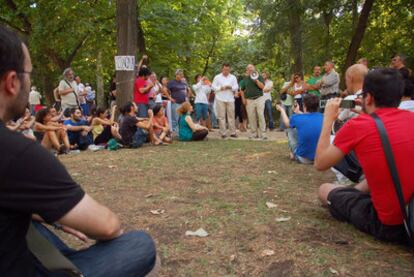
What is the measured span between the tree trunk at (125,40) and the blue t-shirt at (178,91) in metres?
1.85

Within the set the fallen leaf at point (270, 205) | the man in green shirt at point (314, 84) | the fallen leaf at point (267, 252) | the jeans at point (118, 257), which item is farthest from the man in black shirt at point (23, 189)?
the man in green shirt at point (314, 84)

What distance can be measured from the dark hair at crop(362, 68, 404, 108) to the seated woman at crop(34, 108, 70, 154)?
7.18 m

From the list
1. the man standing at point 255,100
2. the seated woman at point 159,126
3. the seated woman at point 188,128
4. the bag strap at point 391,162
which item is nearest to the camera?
the bag strap at point 391,162

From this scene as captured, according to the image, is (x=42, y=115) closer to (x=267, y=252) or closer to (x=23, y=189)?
(x=267, y=252)

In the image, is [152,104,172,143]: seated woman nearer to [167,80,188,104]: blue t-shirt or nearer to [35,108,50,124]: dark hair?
[167,80,188,104]: blue t-shirt

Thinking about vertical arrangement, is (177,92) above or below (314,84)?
below

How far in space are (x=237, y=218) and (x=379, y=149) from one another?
1.46 m

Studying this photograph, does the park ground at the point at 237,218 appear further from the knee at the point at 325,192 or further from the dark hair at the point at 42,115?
the dark hair at the point at 42,115

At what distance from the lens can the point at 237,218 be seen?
12.7 feet

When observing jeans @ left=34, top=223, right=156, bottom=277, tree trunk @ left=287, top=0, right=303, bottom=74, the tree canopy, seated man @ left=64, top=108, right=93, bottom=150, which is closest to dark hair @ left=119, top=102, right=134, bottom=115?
seated man @ left=64, top=108, right=93, bottom=150

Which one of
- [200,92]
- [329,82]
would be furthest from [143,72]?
[329,82]

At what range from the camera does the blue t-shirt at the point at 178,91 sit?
39.0 ft

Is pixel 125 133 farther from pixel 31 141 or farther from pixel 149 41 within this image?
pixel 149 41

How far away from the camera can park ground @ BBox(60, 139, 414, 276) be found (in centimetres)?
292
